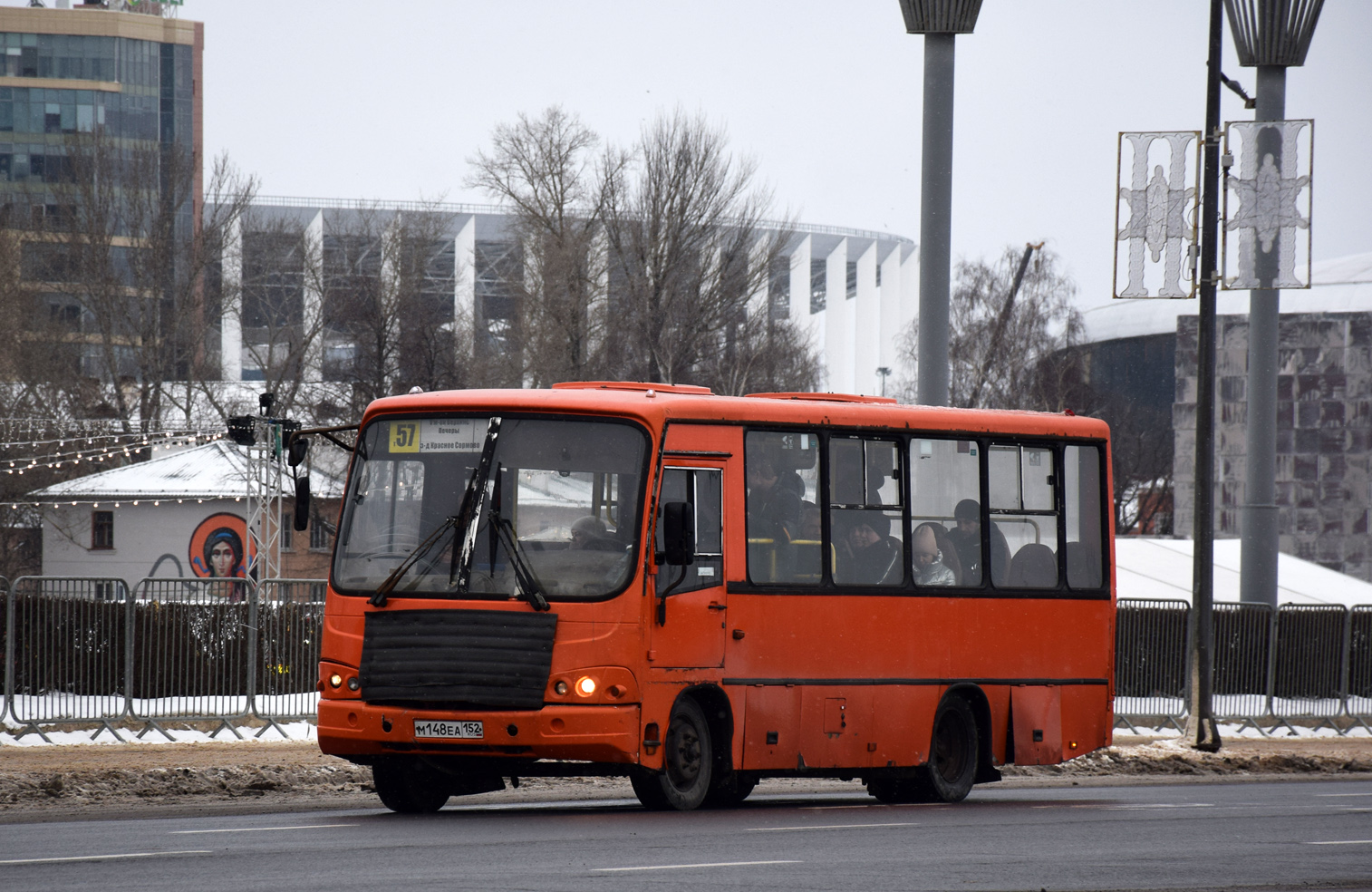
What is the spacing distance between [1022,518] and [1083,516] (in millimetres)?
806

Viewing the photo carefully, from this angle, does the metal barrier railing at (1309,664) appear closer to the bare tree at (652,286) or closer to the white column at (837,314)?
the bare tree at (652,286)

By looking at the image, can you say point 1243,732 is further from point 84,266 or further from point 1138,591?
point 84,266

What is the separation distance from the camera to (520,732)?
1254 centimetres

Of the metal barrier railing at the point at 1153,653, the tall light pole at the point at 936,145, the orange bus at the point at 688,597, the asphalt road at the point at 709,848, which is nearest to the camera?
the asphalt road at the point at 709,848

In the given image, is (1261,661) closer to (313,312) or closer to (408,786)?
(408,786)

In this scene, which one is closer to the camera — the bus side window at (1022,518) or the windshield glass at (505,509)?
the windshield glass at (505,509)

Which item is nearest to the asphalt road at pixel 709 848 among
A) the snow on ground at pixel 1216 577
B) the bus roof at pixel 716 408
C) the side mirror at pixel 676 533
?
the side mirror at pixel 676 533

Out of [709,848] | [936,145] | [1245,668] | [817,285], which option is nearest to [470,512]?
[709,848]

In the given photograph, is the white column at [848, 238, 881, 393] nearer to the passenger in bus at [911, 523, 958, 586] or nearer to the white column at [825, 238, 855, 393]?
the white column at [825, 238, 855, 393]

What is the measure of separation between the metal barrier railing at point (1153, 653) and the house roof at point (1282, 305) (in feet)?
41.6

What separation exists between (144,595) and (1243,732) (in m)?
15.6

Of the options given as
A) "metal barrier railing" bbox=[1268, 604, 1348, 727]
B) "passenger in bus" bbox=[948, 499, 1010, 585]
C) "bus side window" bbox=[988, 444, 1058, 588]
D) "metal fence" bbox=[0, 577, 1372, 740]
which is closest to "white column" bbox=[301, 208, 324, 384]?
"metal barrier railing" bbox=[1268, 604, 1348, 727]

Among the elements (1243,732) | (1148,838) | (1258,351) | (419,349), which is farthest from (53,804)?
(419,349)

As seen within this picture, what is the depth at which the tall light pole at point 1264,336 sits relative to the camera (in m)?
33.1
